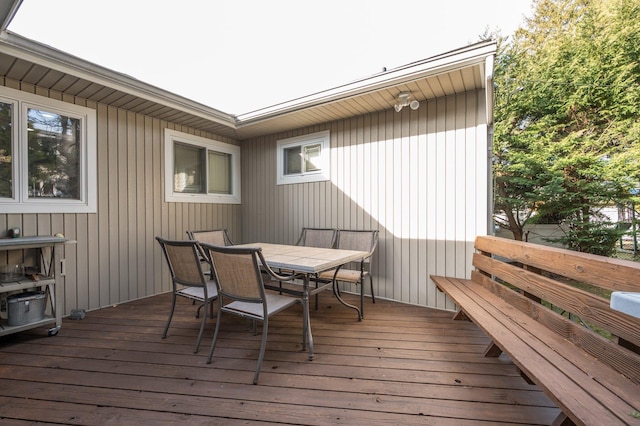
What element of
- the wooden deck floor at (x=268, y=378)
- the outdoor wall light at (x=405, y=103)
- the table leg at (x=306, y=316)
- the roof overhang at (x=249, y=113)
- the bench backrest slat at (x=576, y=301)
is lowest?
the wooden deck floor at (x=268, y=378)

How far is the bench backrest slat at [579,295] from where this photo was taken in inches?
48.0

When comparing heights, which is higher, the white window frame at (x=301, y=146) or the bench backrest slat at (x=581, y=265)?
the white window frame at (x=301, y=146)

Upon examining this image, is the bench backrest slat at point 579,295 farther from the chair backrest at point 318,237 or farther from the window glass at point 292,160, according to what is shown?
the window glass at point 292,160

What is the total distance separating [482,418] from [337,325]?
1.44 metres

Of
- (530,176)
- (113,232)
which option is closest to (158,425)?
(113,232)

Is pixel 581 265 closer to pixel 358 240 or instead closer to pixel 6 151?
pixel 358 240

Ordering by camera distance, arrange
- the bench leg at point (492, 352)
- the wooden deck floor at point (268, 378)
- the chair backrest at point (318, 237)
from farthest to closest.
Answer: the chair backrest at point (318, 237) → the bench leg at point (492, 352) → the wooden deck floor at point (268, 378)

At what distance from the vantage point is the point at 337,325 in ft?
8.83

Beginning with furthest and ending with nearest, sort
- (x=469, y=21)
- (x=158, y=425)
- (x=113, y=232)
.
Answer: (x=469, y=21), (x=113, y=232), (x=158, y=425)

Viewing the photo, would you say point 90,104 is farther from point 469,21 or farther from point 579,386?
point 469,21

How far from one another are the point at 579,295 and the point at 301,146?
11.8 feet

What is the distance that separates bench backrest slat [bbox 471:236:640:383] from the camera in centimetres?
122

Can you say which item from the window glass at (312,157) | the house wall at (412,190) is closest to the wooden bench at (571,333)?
the house wall at (412,190)

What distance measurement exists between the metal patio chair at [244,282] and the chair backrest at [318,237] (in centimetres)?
169
